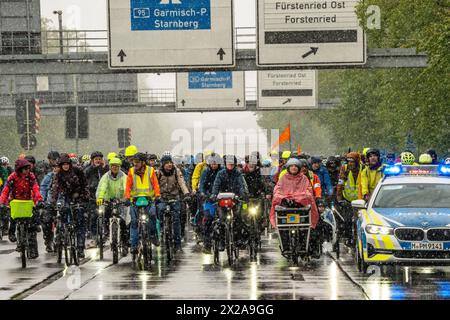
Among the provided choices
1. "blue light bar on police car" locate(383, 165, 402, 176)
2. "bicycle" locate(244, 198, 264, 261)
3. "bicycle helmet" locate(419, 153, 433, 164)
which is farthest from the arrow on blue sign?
"blue light bar on police car" locate(383, 165, 402, 176)

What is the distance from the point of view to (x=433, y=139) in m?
44.4

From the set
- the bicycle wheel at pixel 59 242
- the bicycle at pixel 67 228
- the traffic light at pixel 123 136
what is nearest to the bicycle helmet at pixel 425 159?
the bicycle at pixel 67 228

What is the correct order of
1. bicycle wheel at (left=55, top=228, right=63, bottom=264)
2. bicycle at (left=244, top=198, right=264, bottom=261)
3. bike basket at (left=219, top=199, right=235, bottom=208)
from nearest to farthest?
bike basket at (left=219, top=199, right=235, bottom=208) < bicycle wheel at (left=55, top=228, right=63, bottom=264) < bicycle at (left=244, top=198, right=264, bottom=261)

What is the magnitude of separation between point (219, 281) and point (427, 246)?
2.72 metres

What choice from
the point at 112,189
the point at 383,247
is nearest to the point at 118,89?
the point at 112,189

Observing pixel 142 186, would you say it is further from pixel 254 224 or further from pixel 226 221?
pixel 254 224

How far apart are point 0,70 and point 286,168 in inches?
540

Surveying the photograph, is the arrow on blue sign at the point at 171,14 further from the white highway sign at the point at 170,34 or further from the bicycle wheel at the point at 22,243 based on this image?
the bicycle wheel at the point at 22,243

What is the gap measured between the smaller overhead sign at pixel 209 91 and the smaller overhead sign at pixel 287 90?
1.44m

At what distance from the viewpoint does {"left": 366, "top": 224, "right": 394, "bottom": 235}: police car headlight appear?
15.9 meters

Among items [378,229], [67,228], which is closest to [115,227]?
[67,228]

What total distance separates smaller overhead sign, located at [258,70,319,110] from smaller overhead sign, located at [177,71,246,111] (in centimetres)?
144

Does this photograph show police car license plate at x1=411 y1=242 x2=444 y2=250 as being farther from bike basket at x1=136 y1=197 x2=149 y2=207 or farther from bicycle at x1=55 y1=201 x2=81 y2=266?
bicycle at x1=55 y1=201 x2=81 y2=266

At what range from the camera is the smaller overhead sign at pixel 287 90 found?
47.3 m
